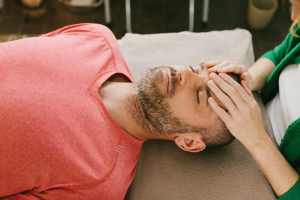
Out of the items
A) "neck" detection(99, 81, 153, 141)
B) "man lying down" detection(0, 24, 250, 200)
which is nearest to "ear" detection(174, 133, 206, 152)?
"man lying down" detection(0, 24, 250, 200)

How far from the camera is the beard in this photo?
1.14m

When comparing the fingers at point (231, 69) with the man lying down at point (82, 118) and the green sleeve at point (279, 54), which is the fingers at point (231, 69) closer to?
the man lying down at point (82, 118)

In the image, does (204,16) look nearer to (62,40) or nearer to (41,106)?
(62,40)

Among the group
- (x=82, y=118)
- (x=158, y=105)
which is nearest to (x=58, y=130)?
(x=82, y=118)

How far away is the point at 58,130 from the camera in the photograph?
104 cm

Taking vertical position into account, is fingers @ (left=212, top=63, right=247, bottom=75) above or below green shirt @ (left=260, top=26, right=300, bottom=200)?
above

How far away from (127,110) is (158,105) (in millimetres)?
171

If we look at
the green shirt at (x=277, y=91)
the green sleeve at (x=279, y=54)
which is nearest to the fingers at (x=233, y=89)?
the green shirt at (x=277, y=91)

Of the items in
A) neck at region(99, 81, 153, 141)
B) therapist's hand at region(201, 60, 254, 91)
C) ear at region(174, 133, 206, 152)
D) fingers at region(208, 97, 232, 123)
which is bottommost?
ear at region(174, 133, 206, 152)

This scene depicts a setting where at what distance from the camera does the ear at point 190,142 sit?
1.17m

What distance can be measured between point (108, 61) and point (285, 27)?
2.03 meters

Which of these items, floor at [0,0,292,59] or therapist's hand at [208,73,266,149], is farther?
floor at [0,0,292,59]

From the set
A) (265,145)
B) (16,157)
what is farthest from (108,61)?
(265,145)

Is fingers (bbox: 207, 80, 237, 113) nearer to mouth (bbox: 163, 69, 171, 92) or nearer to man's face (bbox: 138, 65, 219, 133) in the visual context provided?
man's face (bbox: 138, 65, 219, 133)
